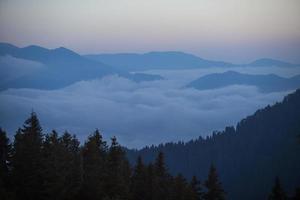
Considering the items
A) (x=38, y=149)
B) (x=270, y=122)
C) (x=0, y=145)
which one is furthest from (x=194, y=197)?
(x=270, y=122)

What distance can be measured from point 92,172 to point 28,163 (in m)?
4.71

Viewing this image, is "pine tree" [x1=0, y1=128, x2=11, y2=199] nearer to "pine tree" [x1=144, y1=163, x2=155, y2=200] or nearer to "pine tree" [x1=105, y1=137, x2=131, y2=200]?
"pine tree" [x1=105, y1=137, x2=131, y2=200]

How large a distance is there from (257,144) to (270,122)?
14.5m

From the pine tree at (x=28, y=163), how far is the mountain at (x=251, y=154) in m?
84.3

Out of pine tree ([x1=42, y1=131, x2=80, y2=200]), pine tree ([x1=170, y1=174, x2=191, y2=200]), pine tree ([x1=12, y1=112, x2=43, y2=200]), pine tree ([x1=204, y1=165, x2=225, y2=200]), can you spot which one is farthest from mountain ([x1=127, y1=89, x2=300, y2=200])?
pine tree ([x1=42, y1=131, x2=80, y2=200])

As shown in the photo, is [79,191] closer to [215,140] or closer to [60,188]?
[60,188]

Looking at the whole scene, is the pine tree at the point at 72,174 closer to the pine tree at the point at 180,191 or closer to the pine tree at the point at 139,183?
the pine tree at the point at 139,183

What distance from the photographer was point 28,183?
100.0ft

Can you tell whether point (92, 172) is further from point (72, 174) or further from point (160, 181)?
point (160, 181)

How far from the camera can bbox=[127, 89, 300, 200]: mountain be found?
116 meters

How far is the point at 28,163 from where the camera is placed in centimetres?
3103

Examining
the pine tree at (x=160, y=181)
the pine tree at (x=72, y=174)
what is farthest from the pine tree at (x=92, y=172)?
the pine tree at (x=160, y=181)

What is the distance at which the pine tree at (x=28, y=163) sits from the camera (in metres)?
30.3

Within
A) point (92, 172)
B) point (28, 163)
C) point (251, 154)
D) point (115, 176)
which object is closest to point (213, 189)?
point (115, 176)
